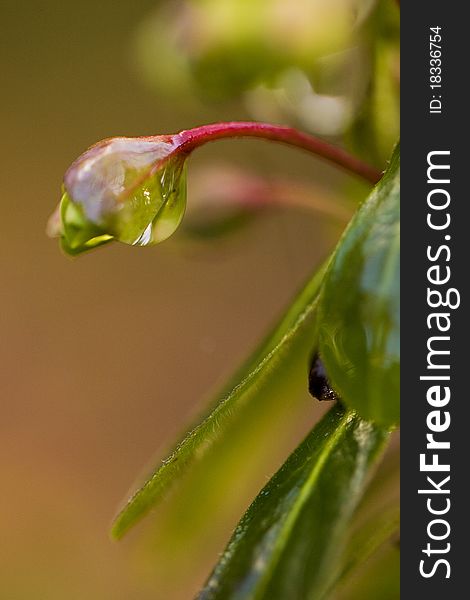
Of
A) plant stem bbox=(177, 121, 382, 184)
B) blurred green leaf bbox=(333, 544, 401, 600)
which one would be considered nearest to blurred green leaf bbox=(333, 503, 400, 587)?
blurred green leaf bbox=(333, 544, 401, 600)

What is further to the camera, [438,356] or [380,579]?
[380,579]

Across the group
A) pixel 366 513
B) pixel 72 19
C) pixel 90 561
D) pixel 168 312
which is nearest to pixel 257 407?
pixel 366 513

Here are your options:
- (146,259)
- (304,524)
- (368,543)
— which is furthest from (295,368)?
(146,259)

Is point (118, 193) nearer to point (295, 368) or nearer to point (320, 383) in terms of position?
point (320, 383)

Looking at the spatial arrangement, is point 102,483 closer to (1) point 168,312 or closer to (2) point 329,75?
(1) point 168,312

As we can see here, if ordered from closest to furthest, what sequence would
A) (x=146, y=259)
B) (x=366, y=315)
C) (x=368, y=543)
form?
(x=366, y=315)
(x=368, y=543)
(x=146, y=259)

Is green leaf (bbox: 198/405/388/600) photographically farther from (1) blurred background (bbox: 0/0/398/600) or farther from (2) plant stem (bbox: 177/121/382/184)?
(1) blurred background (bbox: 0/0/398/600)
